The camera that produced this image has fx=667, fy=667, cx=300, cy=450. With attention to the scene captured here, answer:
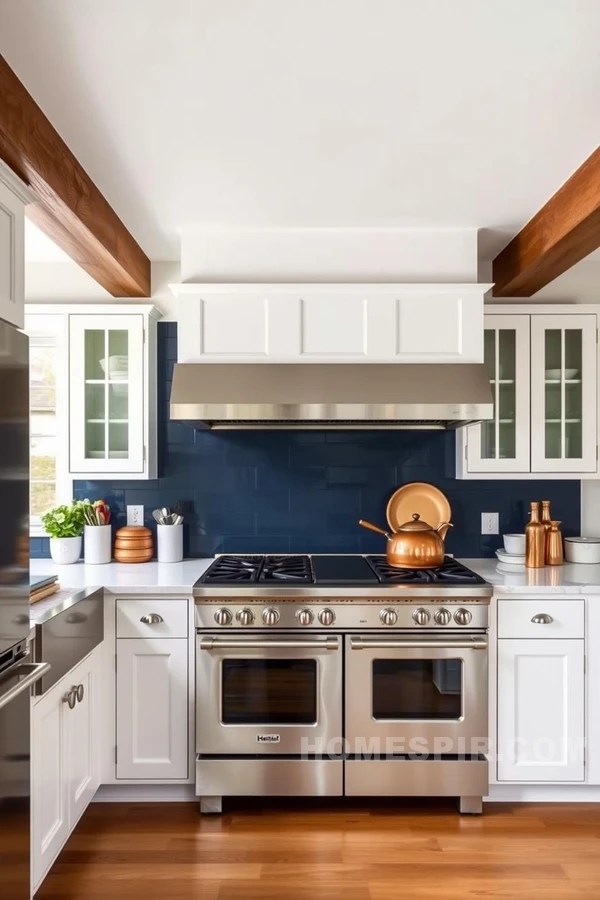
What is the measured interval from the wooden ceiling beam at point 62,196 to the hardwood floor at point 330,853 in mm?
2284

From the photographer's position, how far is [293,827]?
8.64ft

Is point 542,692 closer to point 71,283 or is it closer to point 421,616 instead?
point 421,616

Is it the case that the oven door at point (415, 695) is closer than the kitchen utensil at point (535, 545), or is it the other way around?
the oven door at point (415, 695)

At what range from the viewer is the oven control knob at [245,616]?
107 inches

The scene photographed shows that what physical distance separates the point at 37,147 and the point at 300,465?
1.96 m

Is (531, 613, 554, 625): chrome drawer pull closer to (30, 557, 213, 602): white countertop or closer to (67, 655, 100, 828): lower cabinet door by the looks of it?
(30, 557, 213, 602): white countertop

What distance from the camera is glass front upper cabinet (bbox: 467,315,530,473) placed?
10.6 feet

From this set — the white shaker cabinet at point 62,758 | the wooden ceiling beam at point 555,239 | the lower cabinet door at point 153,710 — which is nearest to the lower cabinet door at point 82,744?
the white shaker cabinet at point 62,758

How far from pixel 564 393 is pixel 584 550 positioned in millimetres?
779

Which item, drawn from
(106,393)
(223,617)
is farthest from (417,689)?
(106,393)

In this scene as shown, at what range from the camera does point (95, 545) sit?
3.30 meters

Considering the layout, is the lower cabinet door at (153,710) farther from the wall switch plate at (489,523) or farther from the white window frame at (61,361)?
the wall switch plate at (489,523)

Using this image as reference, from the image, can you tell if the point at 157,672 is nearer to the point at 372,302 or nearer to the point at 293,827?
the point at 293,827

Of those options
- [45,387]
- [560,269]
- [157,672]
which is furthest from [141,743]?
[560,269]
